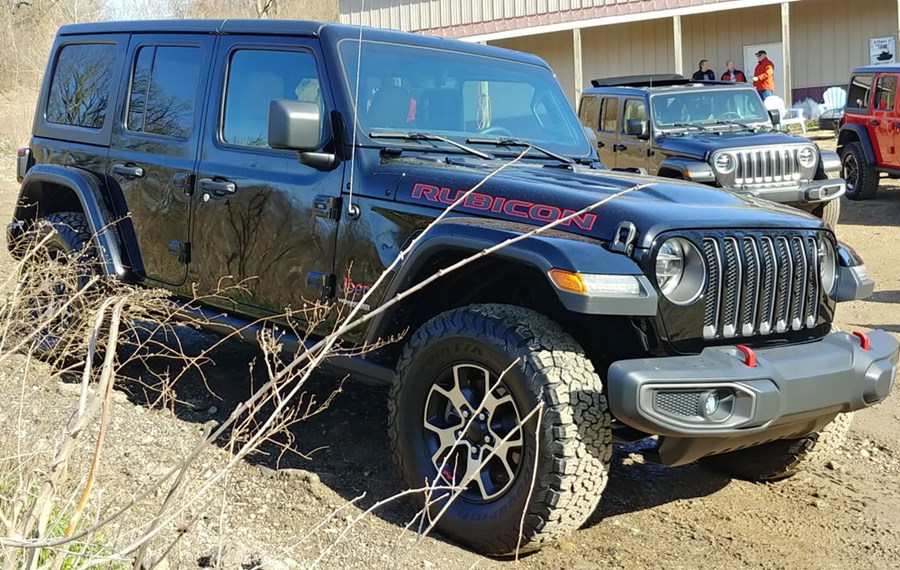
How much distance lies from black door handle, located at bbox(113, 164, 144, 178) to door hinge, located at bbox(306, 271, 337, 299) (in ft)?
4.67

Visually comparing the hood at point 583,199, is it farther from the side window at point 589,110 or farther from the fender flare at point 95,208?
the side window at point 589,110

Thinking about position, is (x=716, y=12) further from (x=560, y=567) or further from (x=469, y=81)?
(x=560, y=567)

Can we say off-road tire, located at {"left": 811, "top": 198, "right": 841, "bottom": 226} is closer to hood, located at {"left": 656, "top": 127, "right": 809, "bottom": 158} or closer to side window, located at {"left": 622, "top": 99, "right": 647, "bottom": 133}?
hood, located at {"left": 656, "top": 127, "right": 809, "bottom": 158}

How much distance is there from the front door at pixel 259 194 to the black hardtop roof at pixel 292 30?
2.2 inches

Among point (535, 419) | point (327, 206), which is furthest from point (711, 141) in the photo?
point (535, 419)

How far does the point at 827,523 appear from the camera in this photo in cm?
424

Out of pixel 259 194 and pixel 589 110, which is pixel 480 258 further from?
pixel 589 110

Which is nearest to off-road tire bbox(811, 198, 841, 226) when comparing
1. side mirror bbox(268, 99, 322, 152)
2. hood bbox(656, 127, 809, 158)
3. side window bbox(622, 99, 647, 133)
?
hood bbox(656, 127, 809, 158)

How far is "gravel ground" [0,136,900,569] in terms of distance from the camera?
3680 mm

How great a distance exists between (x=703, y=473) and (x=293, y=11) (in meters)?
44.0

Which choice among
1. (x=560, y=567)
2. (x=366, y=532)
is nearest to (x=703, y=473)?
(x=560, y=567)

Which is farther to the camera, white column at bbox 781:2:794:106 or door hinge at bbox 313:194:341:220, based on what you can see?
white column at bbox 781:2:794:106

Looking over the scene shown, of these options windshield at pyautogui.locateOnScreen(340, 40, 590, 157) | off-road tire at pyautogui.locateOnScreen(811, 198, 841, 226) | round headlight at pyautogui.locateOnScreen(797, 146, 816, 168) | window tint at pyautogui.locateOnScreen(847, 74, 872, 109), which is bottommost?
off-road tire at pyautogui.locateOnScreen(811, 198, 841, 226)

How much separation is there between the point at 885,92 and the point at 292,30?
1106cm
